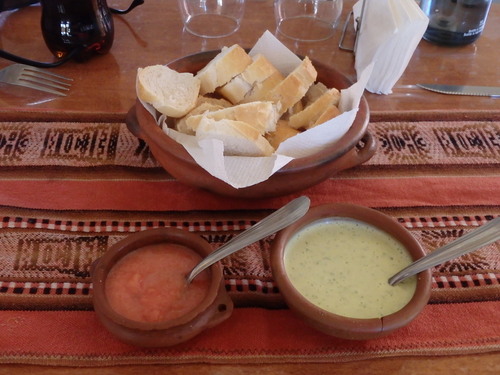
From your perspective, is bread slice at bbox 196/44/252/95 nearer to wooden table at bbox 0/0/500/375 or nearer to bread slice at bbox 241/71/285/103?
bread slice at bbox 241/71/285/103

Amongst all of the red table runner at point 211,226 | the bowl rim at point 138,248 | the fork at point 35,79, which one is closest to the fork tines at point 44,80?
the fork at point 35,79

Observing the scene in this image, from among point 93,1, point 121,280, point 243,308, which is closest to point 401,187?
point 243,308

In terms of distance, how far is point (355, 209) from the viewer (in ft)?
2.22

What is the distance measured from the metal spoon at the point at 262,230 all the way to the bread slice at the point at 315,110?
8.1 inches

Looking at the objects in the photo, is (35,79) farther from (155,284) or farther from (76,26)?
(155,284)

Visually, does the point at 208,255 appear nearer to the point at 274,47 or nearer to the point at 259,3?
the point at 274,47

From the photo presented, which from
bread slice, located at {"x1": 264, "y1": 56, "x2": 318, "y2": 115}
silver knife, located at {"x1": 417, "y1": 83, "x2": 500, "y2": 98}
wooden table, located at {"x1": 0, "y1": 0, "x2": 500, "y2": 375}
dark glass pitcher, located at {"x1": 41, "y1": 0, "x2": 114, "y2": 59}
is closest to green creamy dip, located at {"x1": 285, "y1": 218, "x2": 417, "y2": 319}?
bread slice, located at {"x1": 264, "y1": 56, "x2": 318, "y2": 115}

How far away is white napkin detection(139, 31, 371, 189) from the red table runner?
103 mm

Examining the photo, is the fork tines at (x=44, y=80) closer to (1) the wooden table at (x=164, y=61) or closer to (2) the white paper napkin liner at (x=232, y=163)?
(1) the wooden table at (x=164, y=61)

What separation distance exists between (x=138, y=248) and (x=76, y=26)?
23.2 inches

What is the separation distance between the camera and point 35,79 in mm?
1038

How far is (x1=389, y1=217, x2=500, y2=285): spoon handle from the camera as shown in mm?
571

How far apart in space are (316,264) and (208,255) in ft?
0.42

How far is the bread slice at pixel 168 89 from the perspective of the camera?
758 mm
